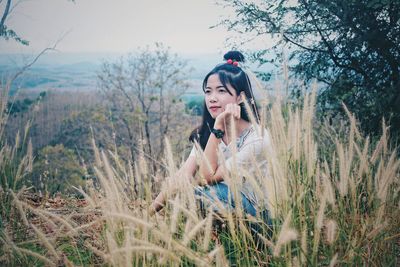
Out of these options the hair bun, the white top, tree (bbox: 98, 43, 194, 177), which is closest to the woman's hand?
the white top

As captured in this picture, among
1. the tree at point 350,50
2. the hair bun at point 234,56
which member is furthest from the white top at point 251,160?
the tree at point 350,50

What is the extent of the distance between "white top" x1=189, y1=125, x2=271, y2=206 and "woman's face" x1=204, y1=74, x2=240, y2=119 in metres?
0.31

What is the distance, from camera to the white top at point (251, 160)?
4.63 feet

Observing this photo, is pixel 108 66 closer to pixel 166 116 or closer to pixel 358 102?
pixel 166 116

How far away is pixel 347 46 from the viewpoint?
4223 mm

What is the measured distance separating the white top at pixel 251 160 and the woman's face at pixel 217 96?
312 millimetres

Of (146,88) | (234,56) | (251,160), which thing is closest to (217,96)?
(234,56)

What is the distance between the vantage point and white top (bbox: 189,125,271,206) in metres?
1.41

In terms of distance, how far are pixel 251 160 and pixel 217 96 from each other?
1.34 m

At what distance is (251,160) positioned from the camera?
5.16ft

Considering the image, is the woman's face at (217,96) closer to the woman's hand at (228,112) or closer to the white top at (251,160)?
the white top at (251,160)

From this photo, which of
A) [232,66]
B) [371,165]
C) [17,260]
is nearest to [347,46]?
[232,66]

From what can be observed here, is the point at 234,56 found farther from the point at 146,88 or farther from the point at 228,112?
the point at 146,88

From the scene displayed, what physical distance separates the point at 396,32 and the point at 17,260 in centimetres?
449
